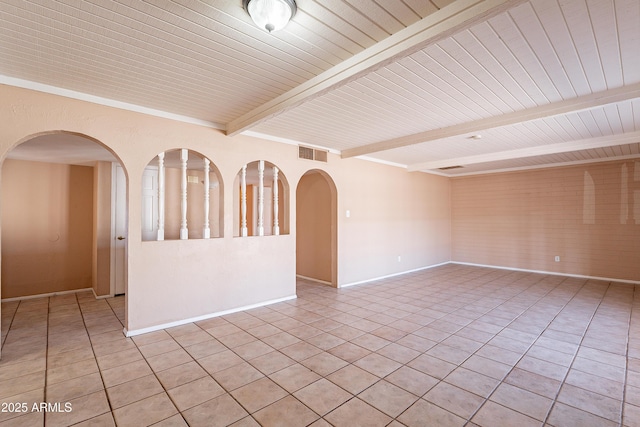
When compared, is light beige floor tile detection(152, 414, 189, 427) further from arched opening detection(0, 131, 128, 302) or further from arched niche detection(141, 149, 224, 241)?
arched opening detection(0, 131, 128, 302)

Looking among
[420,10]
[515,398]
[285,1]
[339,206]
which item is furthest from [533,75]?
[339,206]

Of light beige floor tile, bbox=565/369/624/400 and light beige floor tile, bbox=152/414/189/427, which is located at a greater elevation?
light beige floor tile, bbox=152/414/189/427

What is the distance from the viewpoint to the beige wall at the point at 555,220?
19.4ft

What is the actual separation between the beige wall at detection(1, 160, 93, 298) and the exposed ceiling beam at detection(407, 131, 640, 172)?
7.00 metres

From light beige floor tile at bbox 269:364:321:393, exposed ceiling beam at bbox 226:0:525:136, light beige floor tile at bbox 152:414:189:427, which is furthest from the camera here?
light beige floor tile at bbox 269:364:321:393

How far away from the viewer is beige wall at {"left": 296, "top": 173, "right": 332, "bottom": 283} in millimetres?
5984

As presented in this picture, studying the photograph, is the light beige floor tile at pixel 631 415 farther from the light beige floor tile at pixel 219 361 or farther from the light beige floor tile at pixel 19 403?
the light beige floor tile at pixel 19 403

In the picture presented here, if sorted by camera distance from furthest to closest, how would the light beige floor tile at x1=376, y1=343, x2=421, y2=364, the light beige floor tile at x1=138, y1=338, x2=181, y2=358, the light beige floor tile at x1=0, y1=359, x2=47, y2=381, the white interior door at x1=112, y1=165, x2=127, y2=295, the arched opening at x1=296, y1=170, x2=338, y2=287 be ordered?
the arched opening at x1=296, y1=170, x2=338, y2=287 → the white interior door at x1=112, y1=165, x2=127, y2=295 → the light beige floor tile at x1=138, y1=338, x2=181, y2=358 → the light beige floor tile at x1=376, y1=343, x2=421, y2=364 → the light beige floor tile at x1=0, y1=359, x2=47, y2=381

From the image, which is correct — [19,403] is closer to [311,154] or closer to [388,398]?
[388,398]

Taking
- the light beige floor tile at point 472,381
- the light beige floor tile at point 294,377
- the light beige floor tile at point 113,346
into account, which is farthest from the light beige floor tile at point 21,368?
the light beige floor tile at point 472,381

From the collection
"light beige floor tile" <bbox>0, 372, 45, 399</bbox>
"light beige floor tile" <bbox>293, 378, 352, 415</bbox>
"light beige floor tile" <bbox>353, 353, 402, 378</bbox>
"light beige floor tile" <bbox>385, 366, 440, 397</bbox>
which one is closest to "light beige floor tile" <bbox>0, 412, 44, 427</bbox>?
"light beige floor tile" <bbox>0, 372, 45, 399</bbox>

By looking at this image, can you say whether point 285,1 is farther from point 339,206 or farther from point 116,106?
point 339,206

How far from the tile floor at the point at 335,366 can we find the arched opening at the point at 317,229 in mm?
1506

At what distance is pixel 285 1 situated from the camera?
1626mm
